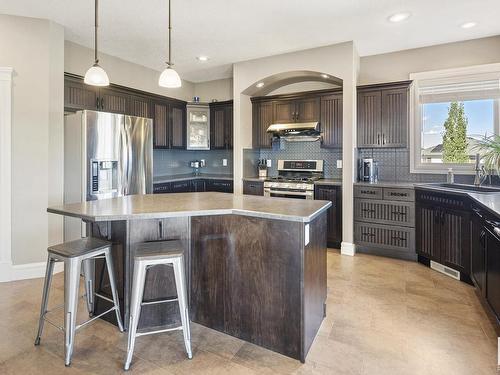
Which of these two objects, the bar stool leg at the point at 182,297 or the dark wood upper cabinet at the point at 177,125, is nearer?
the bar stool leg at the point at 182,297

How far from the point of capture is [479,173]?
375 centimetres

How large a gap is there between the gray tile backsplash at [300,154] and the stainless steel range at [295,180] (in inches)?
3.8

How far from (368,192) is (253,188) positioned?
1757 mm

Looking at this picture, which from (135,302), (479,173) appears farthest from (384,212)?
(135,302)

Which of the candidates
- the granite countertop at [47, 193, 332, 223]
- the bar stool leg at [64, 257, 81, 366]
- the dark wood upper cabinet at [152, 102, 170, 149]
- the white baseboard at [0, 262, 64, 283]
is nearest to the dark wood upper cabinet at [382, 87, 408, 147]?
the granite countertop at [47, 193, 332, 223]

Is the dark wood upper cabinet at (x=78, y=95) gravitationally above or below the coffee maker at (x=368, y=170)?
above

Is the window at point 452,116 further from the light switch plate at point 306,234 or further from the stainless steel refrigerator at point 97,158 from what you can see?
the stainless steel refrigerator at point 97,158

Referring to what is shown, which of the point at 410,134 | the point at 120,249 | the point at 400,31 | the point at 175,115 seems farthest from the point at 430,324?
the point at 175,115

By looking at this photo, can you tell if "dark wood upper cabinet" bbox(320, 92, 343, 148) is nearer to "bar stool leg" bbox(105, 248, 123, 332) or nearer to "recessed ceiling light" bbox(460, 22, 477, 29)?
"recessed ceiling light" bbox(460, 22, 477, 29)

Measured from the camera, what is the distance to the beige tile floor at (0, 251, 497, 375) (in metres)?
1.89

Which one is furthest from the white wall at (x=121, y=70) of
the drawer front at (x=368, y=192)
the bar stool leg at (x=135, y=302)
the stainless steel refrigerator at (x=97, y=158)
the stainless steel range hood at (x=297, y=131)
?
the drawer front at (x=368, y=192)

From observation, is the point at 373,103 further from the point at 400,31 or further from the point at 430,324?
the point at 430,324

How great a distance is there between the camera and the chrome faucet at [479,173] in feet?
11.8

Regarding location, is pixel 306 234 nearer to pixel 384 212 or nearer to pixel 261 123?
pixel 384 212
